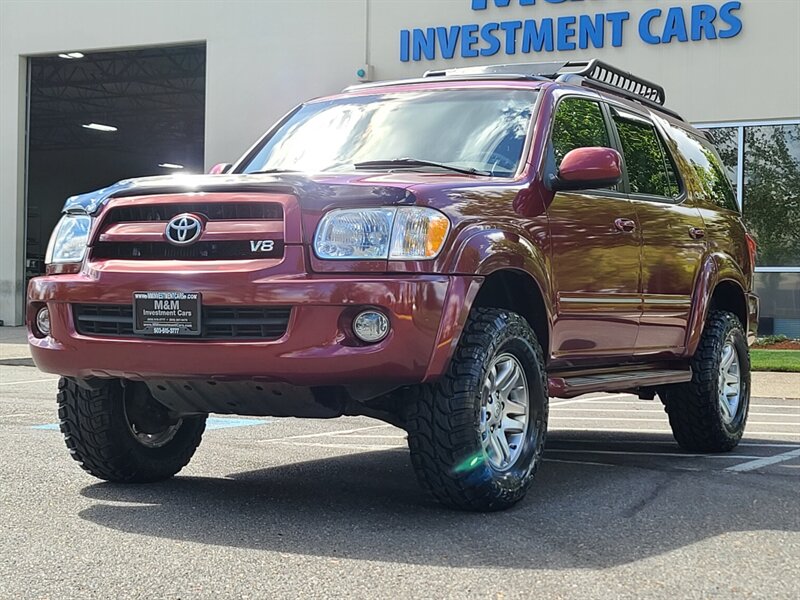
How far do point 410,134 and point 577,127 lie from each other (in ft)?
3.06

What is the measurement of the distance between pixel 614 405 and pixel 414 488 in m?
5.69

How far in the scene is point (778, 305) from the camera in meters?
18.7

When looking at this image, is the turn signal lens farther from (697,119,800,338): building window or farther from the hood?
(697,119,800,338): building window

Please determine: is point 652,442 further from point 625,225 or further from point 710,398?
point 625,225

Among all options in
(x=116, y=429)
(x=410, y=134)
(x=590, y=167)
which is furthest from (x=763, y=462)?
(x=116, y=429)

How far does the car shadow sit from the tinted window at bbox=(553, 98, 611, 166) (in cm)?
174

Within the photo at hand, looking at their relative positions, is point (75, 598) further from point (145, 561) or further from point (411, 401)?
point (411, 401)

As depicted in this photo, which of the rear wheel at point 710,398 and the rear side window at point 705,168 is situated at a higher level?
the rear side window at point 705,168

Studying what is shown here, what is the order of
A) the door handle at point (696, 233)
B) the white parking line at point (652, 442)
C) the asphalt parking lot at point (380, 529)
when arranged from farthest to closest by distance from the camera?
the white parking line at point (652, 442)
the door handle at point (696, 233)
the asphalt parking lot at point (380, 529)

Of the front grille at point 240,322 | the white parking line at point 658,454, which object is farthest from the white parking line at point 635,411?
the front grille at point 240,322

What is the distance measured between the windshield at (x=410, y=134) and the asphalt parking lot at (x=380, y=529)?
5.31 feet

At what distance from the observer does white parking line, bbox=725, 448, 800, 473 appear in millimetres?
6752

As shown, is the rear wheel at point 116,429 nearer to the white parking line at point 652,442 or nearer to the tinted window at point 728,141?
the white parking line at point 652,442

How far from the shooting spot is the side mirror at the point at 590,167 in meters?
5.61
